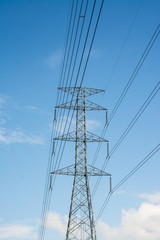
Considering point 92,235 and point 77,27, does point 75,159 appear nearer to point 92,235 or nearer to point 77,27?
point 92,235

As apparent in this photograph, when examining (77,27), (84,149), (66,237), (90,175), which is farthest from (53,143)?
(77,27)

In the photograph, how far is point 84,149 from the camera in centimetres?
3156

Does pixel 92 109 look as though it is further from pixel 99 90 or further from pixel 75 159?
pixel 75 159

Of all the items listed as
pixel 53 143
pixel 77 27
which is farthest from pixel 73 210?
pixel 77 27

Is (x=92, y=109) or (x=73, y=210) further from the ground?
(x=92, y=109)


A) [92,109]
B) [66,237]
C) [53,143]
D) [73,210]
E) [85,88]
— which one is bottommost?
[66,237]

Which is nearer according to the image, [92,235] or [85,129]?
[92,235]

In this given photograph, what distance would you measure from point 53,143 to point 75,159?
3.46 meters

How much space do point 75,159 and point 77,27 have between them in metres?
18.8

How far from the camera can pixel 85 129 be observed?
32.5 metres

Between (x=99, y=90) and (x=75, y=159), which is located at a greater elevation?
(x=99, y=90)

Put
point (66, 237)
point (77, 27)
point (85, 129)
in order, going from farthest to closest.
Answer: point (85, 129)
point (66, 237)
point (77, 27)

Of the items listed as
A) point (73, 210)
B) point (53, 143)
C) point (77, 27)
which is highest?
point (53, 143)

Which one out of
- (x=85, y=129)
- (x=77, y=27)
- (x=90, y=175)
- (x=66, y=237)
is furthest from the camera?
(x=85, y=129)
